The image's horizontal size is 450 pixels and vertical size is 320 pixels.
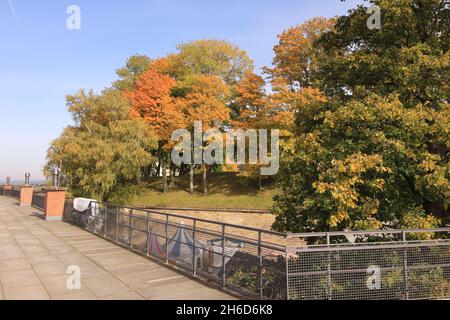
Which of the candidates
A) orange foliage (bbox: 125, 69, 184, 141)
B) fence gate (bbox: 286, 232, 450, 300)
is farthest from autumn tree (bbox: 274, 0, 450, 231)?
orange foliage (bbox: 125, 69, 184, 141)

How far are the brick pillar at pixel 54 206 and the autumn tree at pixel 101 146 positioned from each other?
26.2 ft

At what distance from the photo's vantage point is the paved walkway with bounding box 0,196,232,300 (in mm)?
7852

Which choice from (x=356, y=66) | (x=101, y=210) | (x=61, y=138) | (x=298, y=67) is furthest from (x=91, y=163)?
(x=356, y=66)

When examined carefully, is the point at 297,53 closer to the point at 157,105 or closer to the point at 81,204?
the point at 157,105

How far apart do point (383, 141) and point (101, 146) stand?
25821mm

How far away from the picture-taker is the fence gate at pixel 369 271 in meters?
7.03

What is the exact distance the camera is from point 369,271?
24.4 feet

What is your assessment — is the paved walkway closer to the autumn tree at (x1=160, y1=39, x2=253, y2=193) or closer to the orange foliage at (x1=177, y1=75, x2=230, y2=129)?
the orange foliage at (x1=177, y1=75, x2=230, y2=129)

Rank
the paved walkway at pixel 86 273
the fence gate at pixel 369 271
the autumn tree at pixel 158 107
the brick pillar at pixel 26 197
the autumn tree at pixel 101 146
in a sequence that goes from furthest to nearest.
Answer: the autumn tree at pixel 158 107, the brick pillar at pixel 26 197, the autumn tree at pixel 101 146, the paved walkway at pixel 86 273, the fence gate at pixel 369 271

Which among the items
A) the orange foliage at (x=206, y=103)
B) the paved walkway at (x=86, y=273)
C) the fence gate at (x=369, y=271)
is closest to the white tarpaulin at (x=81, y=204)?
the paved walkway at (x=86, y=273)

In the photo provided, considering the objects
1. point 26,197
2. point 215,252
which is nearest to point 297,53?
point 26,197

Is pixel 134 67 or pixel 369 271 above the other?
pixel 134 67

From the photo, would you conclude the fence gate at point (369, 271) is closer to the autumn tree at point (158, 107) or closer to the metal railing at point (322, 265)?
the metal railing at point (322, 265)

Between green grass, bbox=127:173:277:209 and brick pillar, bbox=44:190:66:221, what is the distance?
42.0 feet
